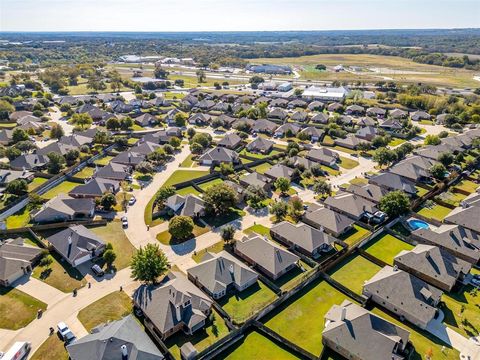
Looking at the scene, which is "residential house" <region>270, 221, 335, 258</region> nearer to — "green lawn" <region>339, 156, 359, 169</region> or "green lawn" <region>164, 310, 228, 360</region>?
"green lawn" <region>164, 310, 228, 360</region>

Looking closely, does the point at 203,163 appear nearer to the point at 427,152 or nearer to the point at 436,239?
the point at 436,239

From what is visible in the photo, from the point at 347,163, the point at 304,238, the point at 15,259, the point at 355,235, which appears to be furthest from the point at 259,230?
the point at 347,163

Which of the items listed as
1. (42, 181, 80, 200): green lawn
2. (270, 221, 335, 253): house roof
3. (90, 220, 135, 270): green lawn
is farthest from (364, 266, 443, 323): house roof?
(42, 181, 80, 200): green lawn

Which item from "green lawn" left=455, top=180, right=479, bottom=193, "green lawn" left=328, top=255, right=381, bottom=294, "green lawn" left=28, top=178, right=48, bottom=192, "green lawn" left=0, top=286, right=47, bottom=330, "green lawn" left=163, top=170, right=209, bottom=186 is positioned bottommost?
"green lawn" left=328, top=255, right=381, bottom=294

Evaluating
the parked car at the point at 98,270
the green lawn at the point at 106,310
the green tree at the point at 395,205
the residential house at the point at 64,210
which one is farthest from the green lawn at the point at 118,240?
the green tree at the point at 395,205

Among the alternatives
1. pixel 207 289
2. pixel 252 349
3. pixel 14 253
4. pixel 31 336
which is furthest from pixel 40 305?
pixel 252 349

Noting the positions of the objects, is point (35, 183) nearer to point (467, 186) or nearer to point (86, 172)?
point (86, 172)

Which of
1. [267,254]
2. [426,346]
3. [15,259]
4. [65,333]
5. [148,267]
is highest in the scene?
[148,267]

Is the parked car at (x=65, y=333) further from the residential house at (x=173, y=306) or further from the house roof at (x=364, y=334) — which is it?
the house roof at (x=364, y=334)
